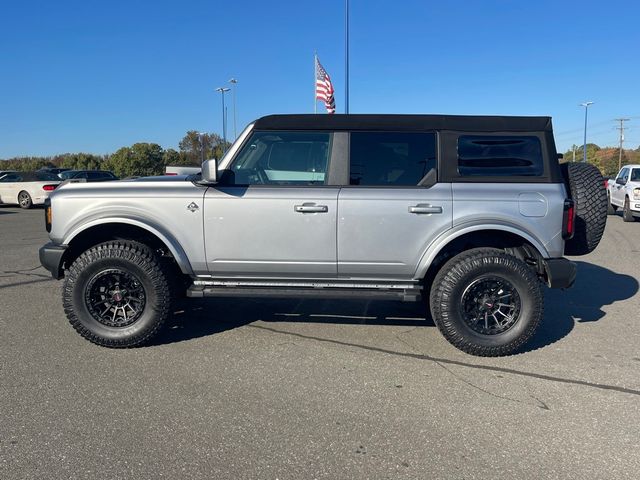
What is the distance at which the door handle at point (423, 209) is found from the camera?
13.7ft

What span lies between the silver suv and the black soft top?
1 cm

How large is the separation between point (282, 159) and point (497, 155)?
6.39 feet

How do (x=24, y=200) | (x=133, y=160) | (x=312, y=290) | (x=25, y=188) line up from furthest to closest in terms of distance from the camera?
(x=133, y=160) → (x=24, y=200) → (x=25, y=188) → (x=312, y=290)

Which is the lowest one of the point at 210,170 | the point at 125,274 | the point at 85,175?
the point at 125,274

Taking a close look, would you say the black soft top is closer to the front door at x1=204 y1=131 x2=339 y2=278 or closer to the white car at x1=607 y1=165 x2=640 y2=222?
the front door at x1=204 y1=131 x2=339 y2=278

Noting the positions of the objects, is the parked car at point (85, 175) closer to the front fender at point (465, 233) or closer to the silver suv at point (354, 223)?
the silver suv at point (354, 223)

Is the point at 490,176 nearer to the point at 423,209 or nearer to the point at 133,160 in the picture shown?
the point at 423,209

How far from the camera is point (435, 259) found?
174 inches

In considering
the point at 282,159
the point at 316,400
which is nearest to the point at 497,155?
the point at 282,159

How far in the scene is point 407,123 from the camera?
4391 millimetres

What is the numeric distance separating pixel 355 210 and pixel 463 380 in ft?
5.35

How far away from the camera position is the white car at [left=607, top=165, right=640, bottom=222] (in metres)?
14.4

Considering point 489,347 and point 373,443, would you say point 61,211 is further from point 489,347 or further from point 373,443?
point 489,347

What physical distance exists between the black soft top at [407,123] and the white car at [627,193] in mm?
12355
